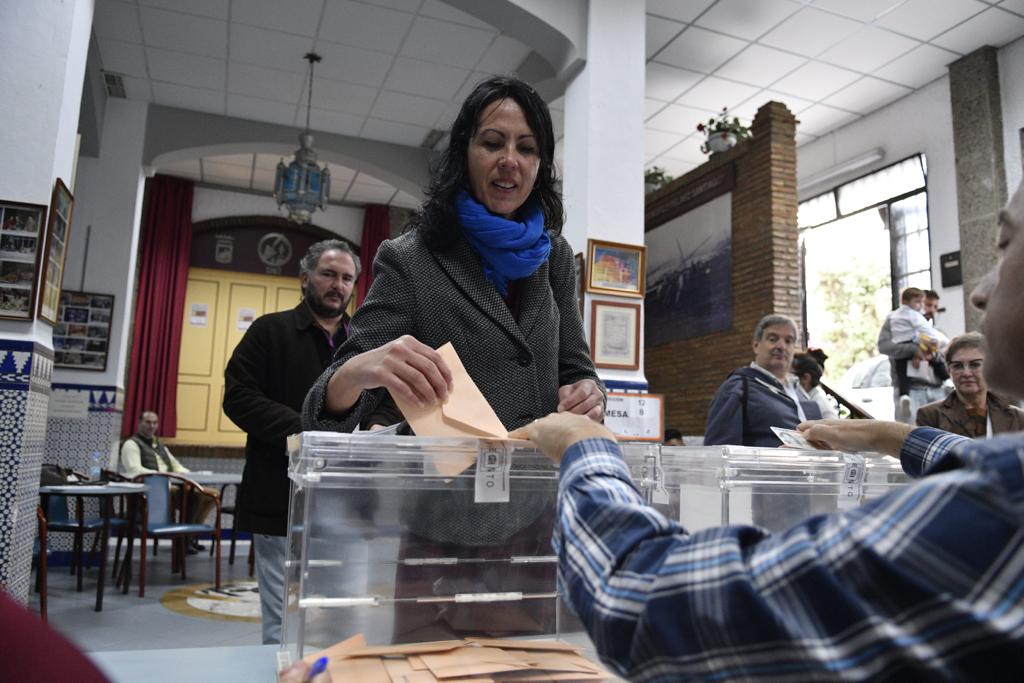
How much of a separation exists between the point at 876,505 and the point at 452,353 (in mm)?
602

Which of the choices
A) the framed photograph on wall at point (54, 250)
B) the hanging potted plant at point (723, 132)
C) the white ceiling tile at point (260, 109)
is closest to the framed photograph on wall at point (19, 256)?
the framed photograph on wall at point (54, 250)

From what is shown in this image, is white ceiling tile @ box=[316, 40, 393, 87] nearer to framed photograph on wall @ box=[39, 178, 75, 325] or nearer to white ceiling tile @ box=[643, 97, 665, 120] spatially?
white ceiling tile @ box=[643, 97, 665, 120]

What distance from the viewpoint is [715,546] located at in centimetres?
47

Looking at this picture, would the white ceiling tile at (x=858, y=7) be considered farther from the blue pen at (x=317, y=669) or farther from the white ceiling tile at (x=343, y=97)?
the blue pen at (x=317, y=669)

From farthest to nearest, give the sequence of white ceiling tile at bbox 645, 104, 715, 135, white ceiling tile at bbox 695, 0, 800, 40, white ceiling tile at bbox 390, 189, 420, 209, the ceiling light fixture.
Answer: white ceiling tile at bbox 390, 189, 420, 209 < white ceiling tile at bbox 645, 104, 715, 135 < the ceiling light fixture < white ceiling tile at bbox 695, 0, 800, 40

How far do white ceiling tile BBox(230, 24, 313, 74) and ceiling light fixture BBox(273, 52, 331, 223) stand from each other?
0.34 feet

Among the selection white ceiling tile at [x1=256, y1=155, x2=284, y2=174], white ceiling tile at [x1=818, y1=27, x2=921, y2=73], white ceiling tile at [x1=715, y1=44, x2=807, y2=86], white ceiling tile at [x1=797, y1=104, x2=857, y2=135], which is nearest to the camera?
white ceiling tile at [x1=818, y1=27, x2=921, y2=73]

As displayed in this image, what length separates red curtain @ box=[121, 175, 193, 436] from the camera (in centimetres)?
868

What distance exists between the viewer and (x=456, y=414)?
90 cm

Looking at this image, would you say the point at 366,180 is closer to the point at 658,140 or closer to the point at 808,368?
the point at 658,140

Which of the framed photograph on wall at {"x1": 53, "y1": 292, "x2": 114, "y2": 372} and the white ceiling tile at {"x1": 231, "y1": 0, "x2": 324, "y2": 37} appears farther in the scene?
the framed photograph on wall at {"x1": 53, "y1": 292, "x2": 114, "y2": 372}

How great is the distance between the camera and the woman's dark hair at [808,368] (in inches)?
216

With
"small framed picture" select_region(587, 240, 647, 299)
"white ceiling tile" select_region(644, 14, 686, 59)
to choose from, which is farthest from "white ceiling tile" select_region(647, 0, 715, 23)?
"small framed picture" select_region(587, 240, 647, 299)

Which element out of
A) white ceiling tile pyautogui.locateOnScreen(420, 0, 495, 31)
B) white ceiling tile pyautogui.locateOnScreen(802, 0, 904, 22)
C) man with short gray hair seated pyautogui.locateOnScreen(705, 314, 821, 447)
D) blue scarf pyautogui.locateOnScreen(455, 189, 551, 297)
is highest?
white ceiling tile pyautogui.locateOnScreen(802, 0, 904, 22)
